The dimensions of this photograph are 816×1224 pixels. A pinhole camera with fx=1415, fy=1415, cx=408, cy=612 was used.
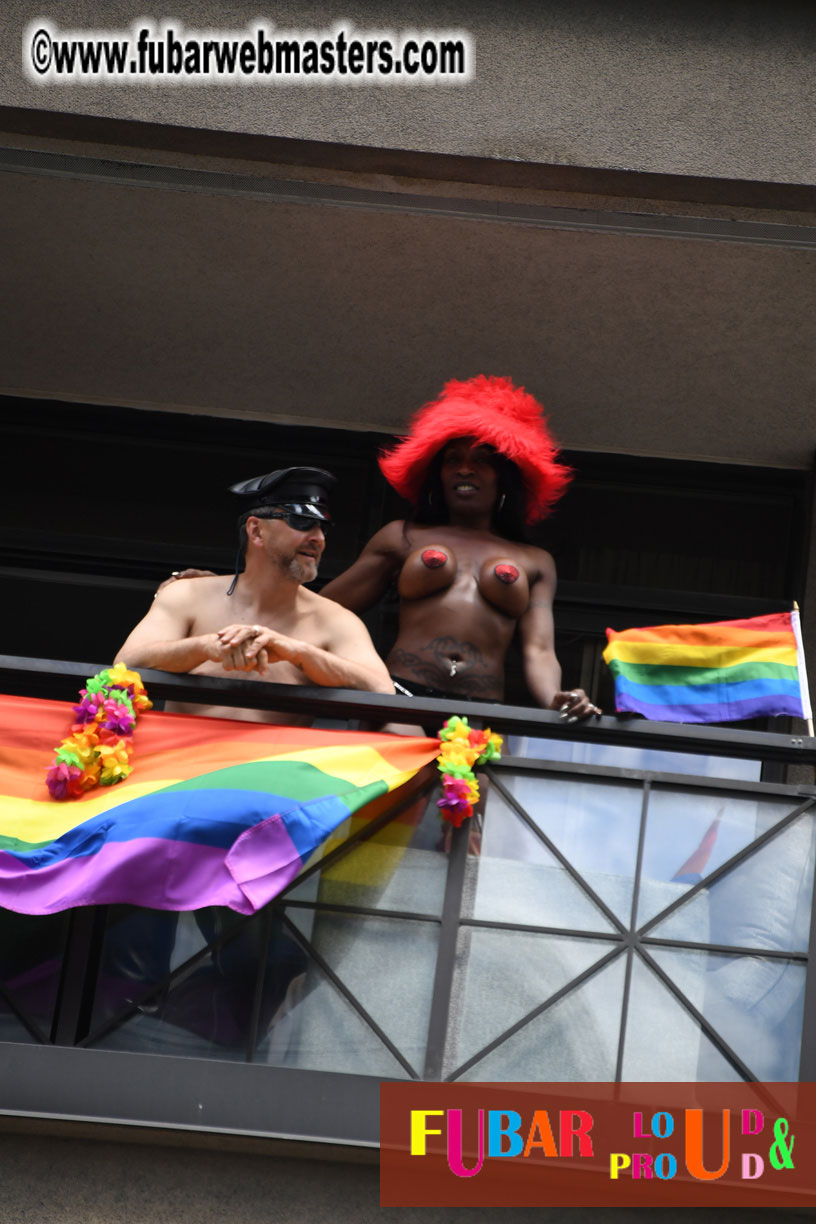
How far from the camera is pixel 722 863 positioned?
4426 mm

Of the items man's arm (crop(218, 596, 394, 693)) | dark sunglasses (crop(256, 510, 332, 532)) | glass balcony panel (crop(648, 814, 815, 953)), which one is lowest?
glass balcony panel (crop(648, 814, 815, 953))

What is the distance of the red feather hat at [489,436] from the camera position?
5617 mm

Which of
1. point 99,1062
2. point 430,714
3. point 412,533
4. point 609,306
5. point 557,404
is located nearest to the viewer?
point 99,1062

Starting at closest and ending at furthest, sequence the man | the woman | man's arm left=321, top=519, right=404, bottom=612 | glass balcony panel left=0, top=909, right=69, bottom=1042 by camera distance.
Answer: glass balcony panel left=0, top=909, right=69, bottom=1042 < the man < the woman < man's arm left=321, top=519, right=404, bottom=612

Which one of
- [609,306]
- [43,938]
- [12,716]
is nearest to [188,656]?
[12,716]

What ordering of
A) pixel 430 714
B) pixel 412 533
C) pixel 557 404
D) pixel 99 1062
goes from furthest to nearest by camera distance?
pixel 557 404 → pixel 412 533 → pixel 430 714 → pixel 99 1062

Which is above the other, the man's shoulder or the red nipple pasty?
the red nipple pasty

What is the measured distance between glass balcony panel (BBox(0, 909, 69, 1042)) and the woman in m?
1.52

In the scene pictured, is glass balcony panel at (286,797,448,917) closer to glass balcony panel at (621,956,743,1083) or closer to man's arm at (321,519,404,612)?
glass balcony panel at (621,956,743,1083)

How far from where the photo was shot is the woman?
17.3ft

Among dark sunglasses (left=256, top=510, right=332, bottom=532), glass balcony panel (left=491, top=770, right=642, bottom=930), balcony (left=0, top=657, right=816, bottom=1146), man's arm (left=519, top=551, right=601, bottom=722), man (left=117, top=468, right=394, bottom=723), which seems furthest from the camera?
man's arm (left=519, top=551, right=601, bottom=722)

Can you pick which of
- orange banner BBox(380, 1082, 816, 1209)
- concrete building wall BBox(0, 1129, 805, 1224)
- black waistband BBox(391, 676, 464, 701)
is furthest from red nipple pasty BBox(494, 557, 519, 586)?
concrete building wall BBox(0, 1129, 805, 1224)

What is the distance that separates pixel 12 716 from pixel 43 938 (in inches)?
28.3

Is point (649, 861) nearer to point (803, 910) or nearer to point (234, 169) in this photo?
point (803, 910)
